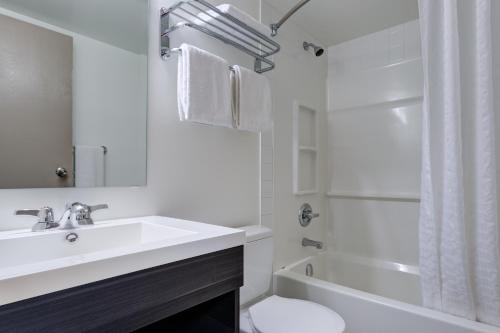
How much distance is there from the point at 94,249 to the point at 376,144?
2.10m

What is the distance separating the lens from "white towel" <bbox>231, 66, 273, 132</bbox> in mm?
1409

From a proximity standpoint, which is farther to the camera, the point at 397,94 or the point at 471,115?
the point at 397,94

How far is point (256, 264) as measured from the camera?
1454 millimetres

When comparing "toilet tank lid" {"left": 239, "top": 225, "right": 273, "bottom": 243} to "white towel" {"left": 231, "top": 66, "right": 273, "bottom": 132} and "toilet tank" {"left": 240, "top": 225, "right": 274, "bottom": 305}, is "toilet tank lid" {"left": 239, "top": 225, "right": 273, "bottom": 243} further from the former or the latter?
"white towel" {"left": 231, "top": 66, "right": 273, "bottom": 132}

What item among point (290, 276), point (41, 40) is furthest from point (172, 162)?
point (290, 276)

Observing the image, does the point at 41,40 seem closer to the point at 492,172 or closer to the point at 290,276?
the point at 290,276

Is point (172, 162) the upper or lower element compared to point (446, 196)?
upper

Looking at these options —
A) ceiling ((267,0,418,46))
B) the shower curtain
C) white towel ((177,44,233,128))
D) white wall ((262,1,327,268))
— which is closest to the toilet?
white wall ((262,1,327,268))

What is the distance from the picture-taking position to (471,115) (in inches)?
48.5

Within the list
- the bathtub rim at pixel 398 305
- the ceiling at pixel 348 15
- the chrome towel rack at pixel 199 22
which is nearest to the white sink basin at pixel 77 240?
the chrome towel rack at pixel 199 22

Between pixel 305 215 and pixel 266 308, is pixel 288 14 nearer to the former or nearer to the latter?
pixel 305 215

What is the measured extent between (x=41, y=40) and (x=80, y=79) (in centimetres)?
16

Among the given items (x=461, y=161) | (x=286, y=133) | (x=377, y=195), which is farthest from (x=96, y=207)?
(x=377, y=195)

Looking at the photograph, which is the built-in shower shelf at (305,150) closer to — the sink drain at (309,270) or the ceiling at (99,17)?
the sink drain at (309,270)
